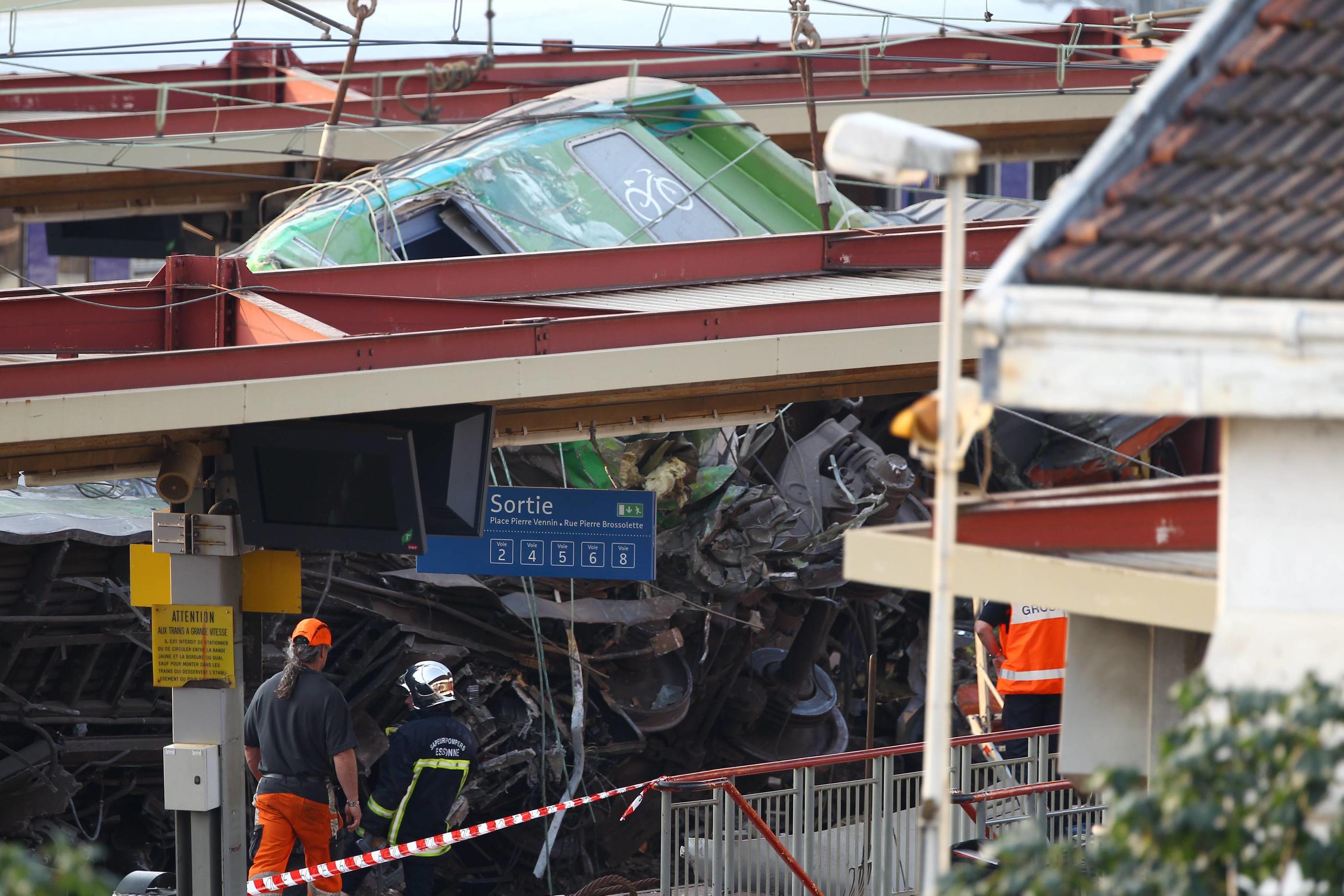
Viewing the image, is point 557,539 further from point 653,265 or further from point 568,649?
point 568,649

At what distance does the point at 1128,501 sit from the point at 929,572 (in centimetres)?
67

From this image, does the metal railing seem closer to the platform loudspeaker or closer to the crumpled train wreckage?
the crumpled train wreckage

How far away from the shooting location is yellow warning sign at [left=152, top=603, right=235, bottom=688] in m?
9.41

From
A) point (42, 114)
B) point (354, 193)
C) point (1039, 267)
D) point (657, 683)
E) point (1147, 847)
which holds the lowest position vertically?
point (657, 683)

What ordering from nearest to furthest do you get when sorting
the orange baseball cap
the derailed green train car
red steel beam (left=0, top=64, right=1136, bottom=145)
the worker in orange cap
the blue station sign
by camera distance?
the worker in orange cap → the orange baseball cap → the blue station sign → the derailed green train car → red steel beam (left=0, top=64, right=1136, bottom=145)

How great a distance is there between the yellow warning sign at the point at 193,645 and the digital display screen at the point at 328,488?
0.63 m

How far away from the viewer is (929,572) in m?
5.09

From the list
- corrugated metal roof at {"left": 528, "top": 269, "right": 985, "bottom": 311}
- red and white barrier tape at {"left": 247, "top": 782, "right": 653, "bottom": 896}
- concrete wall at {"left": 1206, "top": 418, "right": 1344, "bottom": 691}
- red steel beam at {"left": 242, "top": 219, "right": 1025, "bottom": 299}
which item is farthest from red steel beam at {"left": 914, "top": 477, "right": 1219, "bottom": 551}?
red steel beam at {"left": 242, "top": 219, "right": 1025, "bottom": 299}

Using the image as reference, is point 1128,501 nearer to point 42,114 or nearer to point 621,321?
point 621,321

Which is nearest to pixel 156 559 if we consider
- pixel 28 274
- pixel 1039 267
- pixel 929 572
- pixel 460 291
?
pixel 460 291

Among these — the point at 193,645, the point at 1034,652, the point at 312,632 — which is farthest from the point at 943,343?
the point at 1034,652

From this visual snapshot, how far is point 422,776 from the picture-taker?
10516mm

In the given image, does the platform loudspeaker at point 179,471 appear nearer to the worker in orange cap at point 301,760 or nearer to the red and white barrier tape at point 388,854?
the worker in orange cap at point 301,760

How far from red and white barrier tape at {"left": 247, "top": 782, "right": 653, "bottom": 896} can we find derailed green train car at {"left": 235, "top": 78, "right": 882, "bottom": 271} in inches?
178
